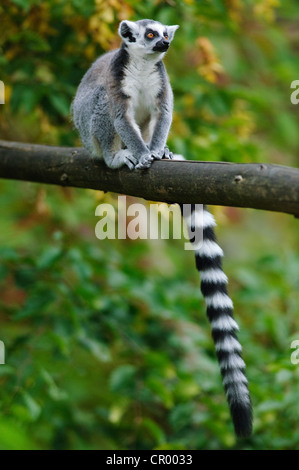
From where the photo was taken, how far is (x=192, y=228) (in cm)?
311

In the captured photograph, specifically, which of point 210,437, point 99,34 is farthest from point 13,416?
point 99,34

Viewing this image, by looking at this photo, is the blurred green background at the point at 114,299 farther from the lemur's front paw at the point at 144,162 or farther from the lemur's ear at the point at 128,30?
the lemur's front paw at the point at 144,162

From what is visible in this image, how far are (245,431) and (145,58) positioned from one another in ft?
6.81

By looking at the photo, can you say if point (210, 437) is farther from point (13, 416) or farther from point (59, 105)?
point (59, 105)

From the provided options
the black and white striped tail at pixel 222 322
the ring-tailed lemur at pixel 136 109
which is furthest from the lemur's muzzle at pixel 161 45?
the black and white striped tail at pixel 222 322

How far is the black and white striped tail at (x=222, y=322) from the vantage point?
265cm

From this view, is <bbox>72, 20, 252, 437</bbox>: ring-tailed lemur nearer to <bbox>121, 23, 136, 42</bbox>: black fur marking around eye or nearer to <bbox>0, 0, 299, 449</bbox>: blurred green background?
<bbox>121, 23, 136, 42</bbox>: black fur marking around eye

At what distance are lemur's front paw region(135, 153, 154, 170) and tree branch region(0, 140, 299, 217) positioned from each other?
25 millimetres

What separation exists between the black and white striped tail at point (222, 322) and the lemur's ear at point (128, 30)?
1.07 metres

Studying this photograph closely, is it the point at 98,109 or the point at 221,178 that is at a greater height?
the point at 98,109

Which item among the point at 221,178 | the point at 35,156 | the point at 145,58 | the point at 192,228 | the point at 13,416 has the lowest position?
the point at 13,416

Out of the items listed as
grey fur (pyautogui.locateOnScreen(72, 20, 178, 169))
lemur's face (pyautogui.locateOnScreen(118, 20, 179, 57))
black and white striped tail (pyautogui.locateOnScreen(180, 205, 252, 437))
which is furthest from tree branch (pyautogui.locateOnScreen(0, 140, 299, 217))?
lemur's face (pyautogui.locateOnScreen(118, 20, 179, 57))

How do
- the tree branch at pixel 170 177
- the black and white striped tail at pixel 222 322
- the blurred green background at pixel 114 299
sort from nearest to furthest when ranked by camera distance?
1. the tree branch at pixel 170 177
2. the black and white striped tail at pixel 222 322
3. the blurred green background at pixel 114 299

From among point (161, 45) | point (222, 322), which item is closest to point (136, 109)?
point (161, 45)
